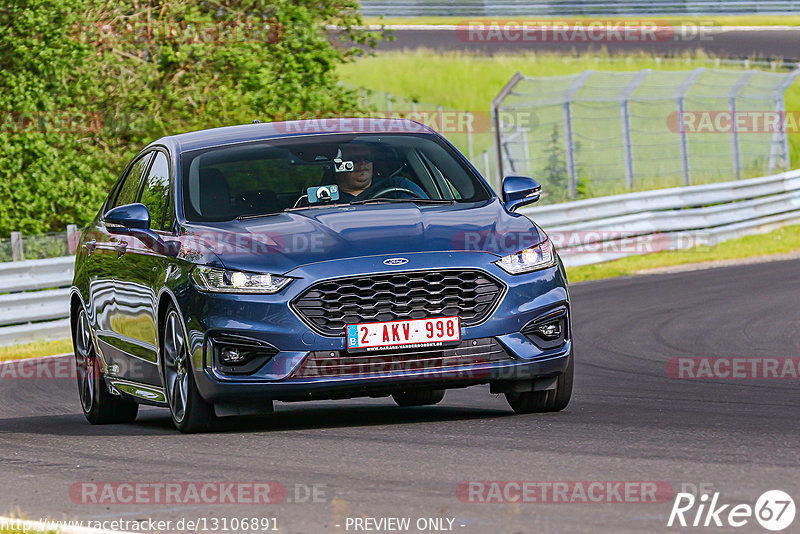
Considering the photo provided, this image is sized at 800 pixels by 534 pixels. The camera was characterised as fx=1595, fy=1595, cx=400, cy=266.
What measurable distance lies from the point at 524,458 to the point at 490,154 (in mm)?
25547

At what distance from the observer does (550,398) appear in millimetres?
8586

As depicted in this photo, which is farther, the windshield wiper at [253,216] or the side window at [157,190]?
the side window at [157,190]

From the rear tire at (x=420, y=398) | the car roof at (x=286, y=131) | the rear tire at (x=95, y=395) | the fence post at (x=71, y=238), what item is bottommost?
the fence post at (x=71, y=238)

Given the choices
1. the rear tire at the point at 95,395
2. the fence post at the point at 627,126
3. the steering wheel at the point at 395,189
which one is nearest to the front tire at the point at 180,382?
the steering wheel at the point at 395,189

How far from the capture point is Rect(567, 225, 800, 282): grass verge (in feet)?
69.8

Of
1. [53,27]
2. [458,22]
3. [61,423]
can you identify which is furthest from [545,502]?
[458,22]

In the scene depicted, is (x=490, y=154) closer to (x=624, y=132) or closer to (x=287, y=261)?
(x=624, y=132)

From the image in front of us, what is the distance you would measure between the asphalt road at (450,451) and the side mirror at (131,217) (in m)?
1.17

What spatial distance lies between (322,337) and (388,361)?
349 millimetres

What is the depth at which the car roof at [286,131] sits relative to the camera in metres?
9.40

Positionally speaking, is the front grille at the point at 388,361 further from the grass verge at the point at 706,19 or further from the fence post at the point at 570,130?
the grass verge at the point at 706,19

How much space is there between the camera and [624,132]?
25.5 m

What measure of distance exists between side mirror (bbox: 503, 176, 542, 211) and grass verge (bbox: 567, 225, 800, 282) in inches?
464

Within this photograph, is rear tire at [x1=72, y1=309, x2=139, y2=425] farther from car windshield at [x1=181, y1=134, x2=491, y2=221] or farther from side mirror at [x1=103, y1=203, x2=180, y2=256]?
car windshield at [x1=181, y1=134, x2=491, y2=221]
